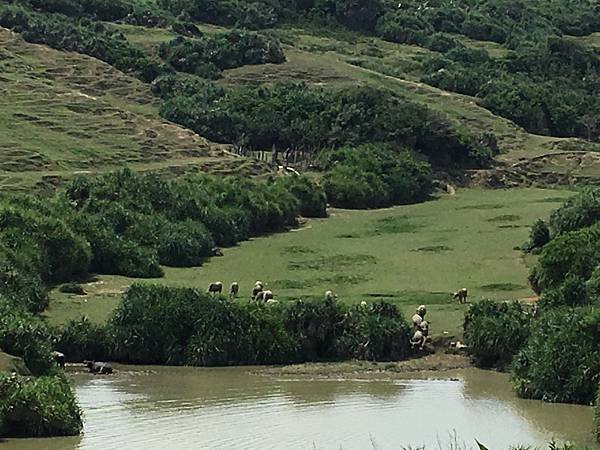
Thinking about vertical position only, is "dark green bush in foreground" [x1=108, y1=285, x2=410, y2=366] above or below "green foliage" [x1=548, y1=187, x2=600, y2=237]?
below

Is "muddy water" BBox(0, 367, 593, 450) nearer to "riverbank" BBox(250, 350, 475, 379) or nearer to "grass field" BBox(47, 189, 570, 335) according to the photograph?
"riverbank" BBox(250, 350, 475, 379)

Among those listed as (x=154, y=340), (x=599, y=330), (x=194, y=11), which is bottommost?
(x=154, y=340)

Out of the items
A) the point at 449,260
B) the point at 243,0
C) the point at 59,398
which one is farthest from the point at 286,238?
the point at 243,0

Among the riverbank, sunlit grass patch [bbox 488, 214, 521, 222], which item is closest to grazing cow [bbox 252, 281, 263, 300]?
the riverbank

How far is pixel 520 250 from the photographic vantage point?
5172 centimetres

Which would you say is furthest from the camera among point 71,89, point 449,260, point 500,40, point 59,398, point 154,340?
point 500,40

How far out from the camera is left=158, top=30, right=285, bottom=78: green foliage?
96.3 meters

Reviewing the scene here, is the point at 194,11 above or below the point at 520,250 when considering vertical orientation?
above

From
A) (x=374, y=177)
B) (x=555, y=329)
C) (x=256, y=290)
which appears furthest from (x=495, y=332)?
(x=374, y=177)

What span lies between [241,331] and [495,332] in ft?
20.1

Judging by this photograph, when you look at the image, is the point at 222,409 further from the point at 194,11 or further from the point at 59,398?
the point at 194,11

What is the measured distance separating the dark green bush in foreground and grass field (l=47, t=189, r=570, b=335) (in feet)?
7.59

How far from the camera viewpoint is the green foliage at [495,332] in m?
34.5

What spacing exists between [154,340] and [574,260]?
39.1 ft
